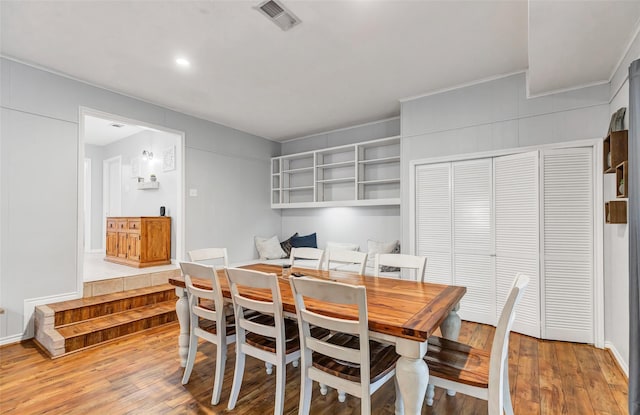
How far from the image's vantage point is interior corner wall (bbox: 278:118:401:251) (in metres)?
5.02

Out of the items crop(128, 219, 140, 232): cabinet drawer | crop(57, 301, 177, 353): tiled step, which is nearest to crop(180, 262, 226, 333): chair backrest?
crop(57, 301, 177, 353): tiled step

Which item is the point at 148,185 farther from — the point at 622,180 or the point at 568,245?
the point at 622,180

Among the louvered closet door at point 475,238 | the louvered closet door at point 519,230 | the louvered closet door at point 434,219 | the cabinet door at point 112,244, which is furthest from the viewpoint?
the cabinet door at point 112,244

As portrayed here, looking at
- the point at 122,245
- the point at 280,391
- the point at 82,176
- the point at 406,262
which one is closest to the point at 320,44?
the point at 406,262

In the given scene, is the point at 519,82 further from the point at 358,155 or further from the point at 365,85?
the point at 358,155

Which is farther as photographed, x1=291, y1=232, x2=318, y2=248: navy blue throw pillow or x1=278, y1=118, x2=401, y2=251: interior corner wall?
x1=291, y1=232, x2=318, y2=248: navy blue throw pillow

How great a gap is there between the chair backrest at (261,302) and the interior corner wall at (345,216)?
11.0 feet

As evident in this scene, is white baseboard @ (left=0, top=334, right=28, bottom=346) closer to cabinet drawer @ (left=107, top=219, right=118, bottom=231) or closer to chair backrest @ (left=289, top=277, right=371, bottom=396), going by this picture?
cabinet drawer @ (left=107, top=219, right=118, bottom=231)

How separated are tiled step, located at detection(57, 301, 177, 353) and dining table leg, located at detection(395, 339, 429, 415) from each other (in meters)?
3.08

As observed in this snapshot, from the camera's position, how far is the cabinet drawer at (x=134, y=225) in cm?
501

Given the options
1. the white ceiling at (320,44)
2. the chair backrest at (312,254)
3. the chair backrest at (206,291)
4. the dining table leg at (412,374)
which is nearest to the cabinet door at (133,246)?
the white ceiling at (320,44)

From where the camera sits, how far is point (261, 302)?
74.2 inches

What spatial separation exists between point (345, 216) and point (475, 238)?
228 centimetres

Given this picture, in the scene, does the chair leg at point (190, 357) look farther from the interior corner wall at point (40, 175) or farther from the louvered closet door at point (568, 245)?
the louvered closet door at point (568, 245)
